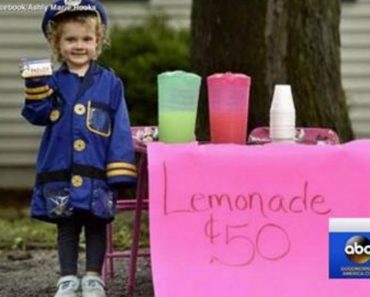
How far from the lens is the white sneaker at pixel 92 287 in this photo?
5.52 meters

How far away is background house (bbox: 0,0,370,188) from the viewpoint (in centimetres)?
1273

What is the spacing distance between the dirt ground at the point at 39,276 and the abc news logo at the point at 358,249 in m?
1.51

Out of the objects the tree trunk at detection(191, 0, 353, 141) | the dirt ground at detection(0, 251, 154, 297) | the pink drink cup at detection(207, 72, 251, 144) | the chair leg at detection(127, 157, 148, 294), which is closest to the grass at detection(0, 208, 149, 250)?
the dirt ground at detection(0, 251, 154, 297)

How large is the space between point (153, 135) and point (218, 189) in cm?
76

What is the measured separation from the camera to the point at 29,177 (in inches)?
501

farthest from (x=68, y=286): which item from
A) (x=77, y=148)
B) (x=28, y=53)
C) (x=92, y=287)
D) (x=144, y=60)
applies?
(x=28, y=53)

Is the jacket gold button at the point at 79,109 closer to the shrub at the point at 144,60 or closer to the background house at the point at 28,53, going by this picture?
the shrub at the point at 144,60

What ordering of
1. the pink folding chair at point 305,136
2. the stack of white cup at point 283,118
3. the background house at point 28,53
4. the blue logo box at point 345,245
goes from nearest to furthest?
the blue logo box at point 345,245 → the stack of white cup at point 283,118 → the pink folding chair at point 305,136 → the background house at point 28,53

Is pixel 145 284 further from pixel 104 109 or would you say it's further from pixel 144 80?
pixel 144 80

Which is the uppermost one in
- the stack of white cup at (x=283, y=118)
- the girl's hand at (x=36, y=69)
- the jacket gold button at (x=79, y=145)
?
the girl's hand at (x=36, y=69)

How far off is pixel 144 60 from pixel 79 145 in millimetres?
6510

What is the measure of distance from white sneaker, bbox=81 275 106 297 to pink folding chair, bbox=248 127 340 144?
0.92 meters

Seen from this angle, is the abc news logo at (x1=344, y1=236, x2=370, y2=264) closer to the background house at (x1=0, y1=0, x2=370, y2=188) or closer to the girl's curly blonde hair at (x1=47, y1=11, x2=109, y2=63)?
the girl's curly blonde hair at (x1=47, y1=11, x2=109, y2=63)

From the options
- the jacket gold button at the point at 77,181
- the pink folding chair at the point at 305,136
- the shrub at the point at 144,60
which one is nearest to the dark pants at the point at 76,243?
the jacket gold button at the point at 77,181
